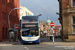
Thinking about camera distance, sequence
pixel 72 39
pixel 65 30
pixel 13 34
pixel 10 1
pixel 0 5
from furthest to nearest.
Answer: pixel 10 1 < pixel 0 5 < pixel 13 34 < pixel 65 30 < pixel 72 39

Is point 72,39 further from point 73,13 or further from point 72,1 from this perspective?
point 72,1

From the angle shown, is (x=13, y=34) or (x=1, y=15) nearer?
(x=13, y=34)

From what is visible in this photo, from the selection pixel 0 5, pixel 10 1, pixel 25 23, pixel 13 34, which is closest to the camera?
pixel 25 23

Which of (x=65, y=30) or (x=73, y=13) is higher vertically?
(x=73, y=13)

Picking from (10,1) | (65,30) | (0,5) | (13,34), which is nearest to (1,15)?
(0,5)

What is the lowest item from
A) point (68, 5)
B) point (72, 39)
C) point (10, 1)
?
point (72, 39)

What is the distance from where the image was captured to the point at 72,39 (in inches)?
1163

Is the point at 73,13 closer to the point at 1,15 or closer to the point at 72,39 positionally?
the point at 72,39

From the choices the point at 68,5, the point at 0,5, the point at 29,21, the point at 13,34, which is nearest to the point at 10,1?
the point at 0,5

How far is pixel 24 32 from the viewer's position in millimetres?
25078

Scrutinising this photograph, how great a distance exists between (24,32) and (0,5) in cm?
1744

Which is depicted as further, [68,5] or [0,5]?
[0,5]

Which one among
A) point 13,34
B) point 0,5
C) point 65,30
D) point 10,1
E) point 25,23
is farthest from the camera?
point 10,1

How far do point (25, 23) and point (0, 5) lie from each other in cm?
1737
